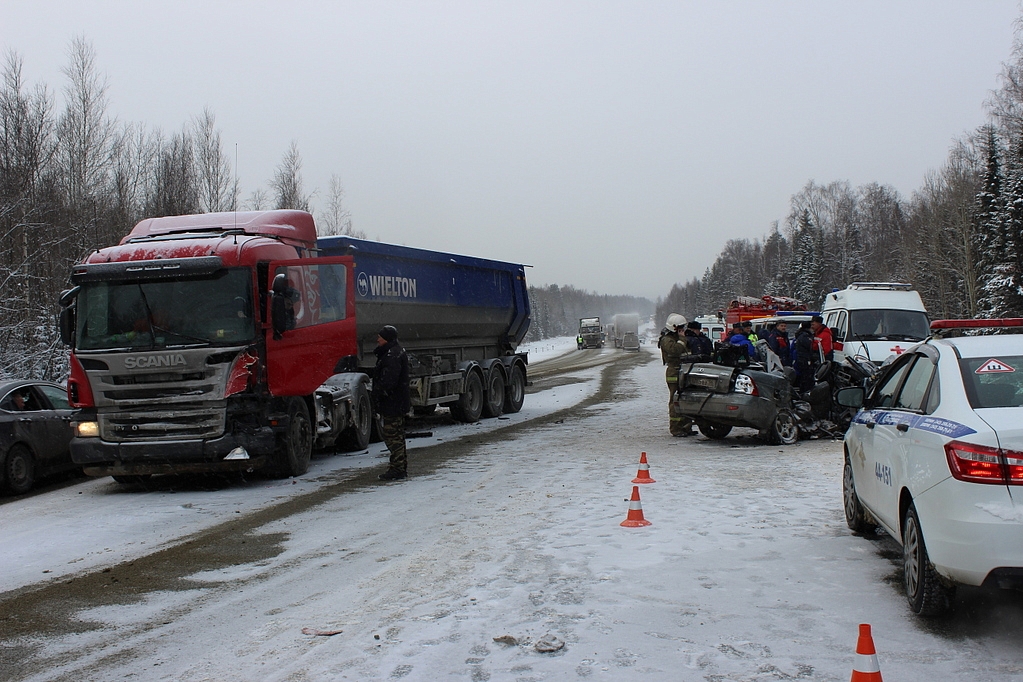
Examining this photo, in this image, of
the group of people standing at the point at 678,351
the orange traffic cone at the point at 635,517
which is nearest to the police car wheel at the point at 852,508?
the orange traffic cone at the point at 635,517

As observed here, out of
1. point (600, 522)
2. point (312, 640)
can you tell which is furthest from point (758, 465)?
point (312, 640)

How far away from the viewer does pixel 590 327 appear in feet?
261

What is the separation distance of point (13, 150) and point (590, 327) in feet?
190

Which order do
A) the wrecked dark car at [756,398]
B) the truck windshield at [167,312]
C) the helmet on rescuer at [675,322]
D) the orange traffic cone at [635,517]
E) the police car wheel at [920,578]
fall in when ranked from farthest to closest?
the helmet on rescuer at [675,322] < the wrecked dark car at [756,398] < the truck windshield at [167,312] < the orange traffic cone at [635,517] < the police car wheel at [920,578]

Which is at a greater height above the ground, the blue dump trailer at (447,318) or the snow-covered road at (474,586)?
the blue dump trailer at (447,318)

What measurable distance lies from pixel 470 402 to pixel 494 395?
61.4 inches

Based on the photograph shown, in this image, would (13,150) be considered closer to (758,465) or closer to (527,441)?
(527,441)

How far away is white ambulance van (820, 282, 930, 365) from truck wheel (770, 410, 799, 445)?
21.2 feet

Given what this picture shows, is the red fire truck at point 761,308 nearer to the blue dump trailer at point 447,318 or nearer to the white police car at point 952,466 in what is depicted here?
the blue dump trailer at point 447,318

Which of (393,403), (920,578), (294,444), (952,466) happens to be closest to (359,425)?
(294,444)

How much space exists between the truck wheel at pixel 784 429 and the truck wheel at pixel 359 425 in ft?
20.8

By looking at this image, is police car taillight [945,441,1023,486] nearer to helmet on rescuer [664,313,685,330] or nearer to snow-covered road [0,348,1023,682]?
snow-covered road [0,348,1023,682]

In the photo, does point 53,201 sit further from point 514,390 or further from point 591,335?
point 591,335

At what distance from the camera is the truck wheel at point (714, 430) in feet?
45.8
